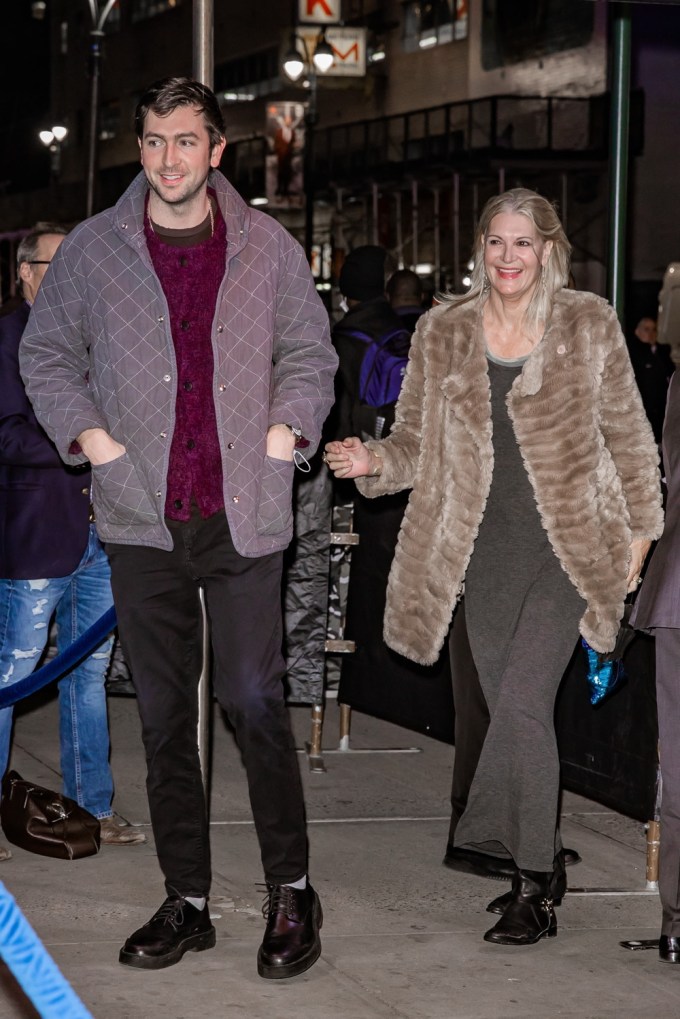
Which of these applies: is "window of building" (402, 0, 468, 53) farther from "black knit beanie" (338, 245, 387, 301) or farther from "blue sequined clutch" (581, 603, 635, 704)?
"blue sequined clutch" (581, 603, 635, 704)

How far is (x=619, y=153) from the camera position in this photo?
700 cm

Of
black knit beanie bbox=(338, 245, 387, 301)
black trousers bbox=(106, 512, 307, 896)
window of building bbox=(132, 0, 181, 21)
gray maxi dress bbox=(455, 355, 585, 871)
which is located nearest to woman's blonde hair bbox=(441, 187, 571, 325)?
gray maxi dress bbox=(455, 355, 585, 871)

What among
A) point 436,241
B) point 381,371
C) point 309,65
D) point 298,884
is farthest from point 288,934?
point 436,241

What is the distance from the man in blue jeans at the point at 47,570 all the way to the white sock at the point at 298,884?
1393 millimetres

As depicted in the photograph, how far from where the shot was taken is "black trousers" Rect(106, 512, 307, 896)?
171 inches

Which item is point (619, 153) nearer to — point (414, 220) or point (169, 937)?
point (169, 937)

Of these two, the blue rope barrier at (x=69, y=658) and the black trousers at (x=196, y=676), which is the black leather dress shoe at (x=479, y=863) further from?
the blue rope barrier at (x=69, y=658)

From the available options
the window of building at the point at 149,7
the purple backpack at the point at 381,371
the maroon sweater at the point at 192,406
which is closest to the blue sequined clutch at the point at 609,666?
the maroon sweater at the point at 192,406

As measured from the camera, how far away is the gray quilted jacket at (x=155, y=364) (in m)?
4.29

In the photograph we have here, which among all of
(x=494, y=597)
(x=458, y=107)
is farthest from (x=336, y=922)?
(x=458, y=107)

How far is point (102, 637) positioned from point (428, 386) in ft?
4.55

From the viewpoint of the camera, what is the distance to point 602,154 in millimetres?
39031

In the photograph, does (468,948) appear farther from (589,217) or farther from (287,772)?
(589,217)

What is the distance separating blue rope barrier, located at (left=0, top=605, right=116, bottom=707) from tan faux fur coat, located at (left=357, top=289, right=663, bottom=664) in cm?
103
